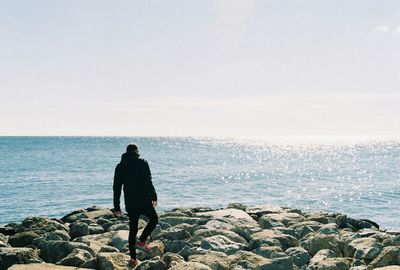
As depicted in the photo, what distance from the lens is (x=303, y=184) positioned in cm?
4919

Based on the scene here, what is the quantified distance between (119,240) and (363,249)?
5748 mm

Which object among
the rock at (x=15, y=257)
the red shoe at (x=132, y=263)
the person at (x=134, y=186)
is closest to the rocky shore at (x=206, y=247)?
the rock at (x=15, y=257)

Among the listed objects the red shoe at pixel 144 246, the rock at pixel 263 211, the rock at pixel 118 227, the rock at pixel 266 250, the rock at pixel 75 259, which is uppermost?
the red shoe at pixel 144 246

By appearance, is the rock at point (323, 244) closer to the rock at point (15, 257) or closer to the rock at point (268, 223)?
the rock at point (268, 223)

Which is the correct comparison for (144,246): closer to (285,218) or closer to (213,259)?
(213,259)

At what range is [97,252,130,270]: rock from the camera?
9094mm

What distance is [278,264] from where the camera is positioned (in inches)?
355

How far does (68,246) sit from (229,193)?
29.7 metres

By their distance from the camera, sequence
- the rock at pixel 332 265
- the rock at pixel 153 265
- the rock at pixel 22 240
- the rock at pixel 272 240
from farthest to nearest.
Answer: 1. the rock at pixel 22 240
2. the rock at pixel 272 240
3. the rock at pixel 332 265
4. the rock at pixel 153 265

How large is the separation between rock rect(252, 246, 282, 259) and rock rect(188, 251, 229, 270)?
94 cm

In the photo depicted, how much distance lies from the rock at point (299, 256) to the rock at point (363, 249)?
1.07 meters

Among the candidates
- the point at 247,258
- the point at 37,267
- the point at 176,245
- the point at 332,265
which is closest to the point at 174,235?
the point at 176,245

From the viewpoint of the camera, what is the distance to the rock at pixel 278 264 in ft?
29.4

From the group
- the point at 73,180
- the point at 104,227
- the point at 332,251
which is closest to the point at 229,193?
the point at 73,180
